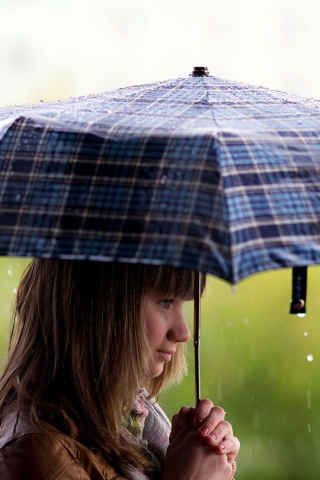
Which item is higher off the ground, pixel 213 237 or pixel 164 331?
pixel 213 237

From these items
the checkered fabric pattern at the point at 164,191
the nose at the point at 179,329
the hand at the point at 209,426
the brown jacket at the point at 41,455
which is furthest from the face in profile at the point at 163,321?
the checkered fabric pattern at the point at 164,191

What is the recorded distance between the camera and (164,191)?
3.17ft

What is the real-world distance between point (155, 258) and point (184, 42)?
126 inches

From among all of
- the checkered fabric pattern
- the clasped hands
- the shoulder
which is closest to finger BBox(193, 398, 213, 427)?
the clasped hands

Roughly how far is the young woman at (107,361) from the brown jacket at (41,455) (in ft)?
0.08

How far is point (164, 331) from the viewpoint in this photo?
4.55 feet

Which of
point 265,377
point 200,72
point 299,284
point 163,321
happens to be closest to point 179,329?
point 163,321

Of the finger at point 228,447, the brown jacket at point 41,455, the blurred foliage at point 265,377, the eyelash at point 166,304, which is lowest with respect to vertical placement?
the blurred foliage at point 265,377

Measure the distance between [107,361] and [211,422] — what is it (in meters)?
0.20

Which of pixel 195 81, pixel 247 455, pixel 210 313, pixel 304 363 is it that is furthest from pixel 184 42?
pixel 195 81

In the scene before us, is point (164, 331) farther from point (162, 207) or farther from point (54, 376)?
point (162, 207)

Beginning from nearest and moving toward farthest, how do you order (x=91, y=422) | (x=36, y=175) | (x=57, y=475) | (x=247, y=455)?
(x=36, y=175) → (x=57, y=475) → (x=91, y=422) → (x=247, y=455)

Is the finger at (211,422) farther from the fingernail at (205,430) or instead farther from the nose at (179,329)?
the nose at (179,329)

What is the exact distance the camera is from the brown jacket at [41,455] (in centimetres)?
118
